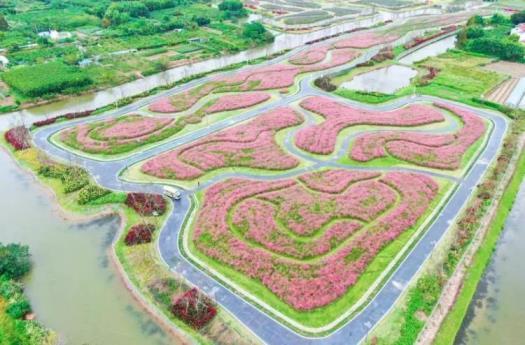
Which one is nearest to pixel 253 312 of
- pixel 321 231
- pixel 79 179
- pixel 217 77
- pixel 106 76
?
pixel 321 231

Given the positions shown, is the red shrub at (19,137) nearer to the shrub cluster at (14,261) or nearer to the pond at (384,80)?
the shrub cluster at (14,261)

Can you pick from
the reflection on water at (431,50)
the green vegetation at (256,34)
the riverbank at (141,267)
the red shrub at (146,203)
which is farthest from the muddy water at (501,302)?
the green vegetation at (256,34)

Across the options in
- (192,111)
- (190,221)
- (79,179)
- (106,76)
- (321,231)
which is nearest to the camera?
(321,231)

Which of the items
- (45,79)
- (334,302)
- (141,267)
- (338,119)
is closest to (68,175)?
(141,267)

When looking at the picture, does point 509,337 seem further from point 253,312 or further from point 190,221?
point 190,221

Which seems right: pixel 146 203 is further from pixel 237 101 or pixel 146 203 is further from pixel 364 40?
pixel 364 40

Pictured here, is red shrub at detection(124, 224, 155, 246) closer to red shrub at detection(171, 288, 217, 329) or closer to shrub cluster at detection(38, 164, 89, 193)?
red shrub at detection(171, 288, 217, 329)
